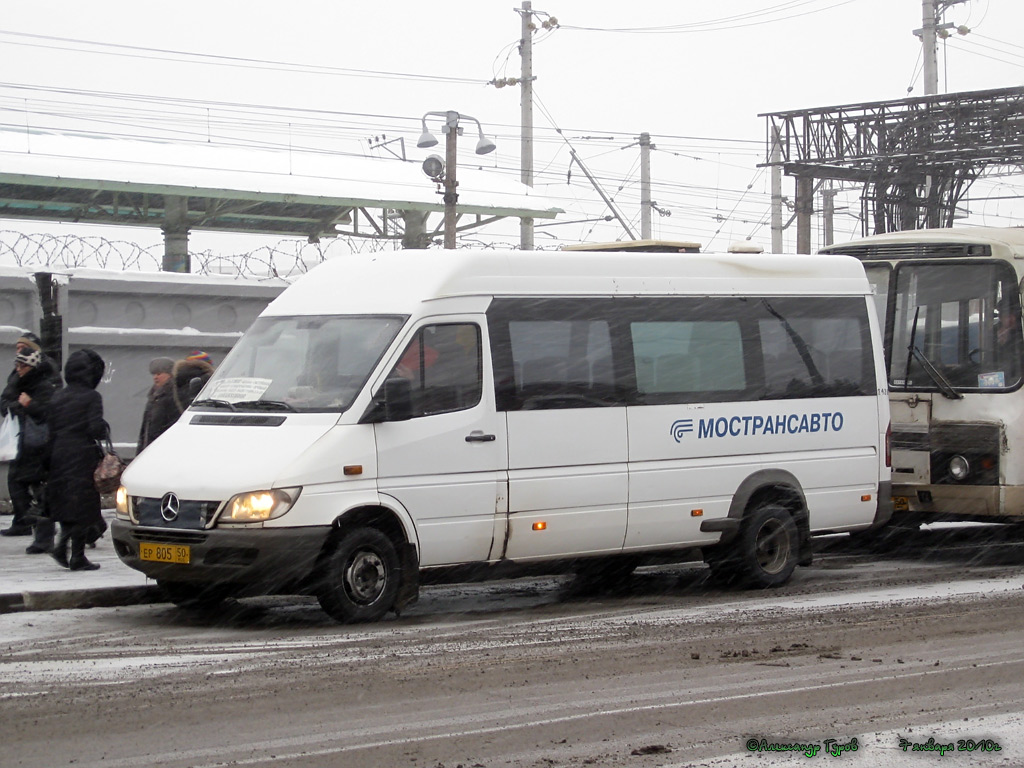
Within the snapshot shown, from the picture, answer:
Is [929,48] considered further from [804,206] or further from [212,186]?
[212,186]

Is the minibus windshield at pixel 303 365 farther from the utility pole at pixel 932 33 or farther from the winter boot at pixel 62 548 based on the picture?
the utility pole at pixel 932 33

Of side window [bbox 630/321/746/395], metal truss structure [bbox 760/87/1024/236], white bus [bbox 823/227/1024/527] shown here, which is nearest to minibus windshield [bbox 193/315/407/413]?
side window [bbox 630/321/746/395]

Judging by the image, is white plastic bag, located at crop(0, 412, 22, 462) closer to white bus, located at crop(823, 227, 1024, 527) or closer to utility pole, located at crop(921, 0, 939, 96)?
white bus, located at crop(823, 227, 1024, 527)

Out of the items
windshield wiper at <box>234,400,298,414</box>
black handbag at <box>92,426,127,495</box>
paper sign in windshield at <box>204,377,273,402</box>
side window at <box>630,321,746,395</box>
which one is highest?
side window at <box>630,321,746,395</box>

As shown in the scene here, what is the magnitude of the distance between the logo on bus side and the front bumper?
3211 millimetres

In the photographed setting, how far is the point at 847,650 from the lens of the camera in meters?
8.36

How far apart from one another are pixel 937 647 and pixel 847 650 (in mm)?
553

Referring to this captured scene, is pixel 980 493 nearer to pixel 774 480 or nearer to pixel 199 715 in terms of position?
pixel 774 480

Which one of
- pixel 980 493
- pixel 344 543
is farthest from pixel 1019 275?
pixel 344 543

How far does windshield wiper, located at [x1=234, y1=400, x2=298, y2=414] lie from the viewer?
9.54 m

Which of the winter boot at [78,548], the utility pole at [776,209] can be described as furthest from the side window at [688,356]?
the utility pole at [776,209]

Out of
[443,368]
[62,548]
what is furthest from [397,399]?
[62,548]

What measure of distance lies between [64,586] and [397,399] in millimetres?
3044

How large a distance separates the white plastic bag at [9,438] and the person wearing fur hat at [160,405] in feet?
5.19
